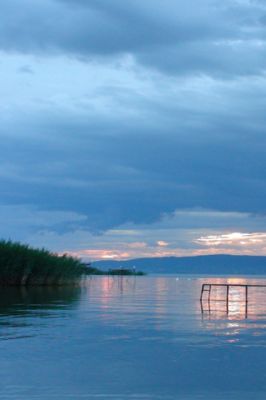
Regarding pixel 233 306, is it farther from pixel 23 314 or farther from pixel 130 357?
pixel 130 357

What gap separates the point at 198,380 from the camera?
1748 centimetres

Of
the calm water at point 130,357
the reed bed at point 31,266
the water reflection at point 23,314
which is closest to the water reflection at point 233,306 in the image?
the calm water at point 130,357

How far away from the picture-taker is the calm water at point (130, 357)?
1595cm

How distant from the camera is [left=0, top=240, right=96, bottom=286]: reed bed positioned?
65.4 meters

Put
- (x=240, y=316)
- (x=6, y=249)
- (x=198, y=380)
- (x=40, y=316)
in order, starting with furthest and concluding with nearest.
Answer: (x=6, y=249)
(x=240, y=316)
(x=40, y=316)
(x=198, y=380)

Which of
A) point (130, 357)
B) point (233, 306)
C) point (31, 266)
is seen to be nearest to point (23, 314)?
point (130, 357)

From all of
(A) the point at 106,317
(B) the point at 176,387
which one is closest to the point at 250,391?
(B) the point at 176,387

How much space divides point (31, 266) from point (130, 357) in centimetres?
4759

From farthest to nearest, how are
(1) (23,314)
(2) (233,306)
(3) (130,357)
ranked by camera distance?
(2) (233,306) < (1) (23,314) < (3) (130,357)

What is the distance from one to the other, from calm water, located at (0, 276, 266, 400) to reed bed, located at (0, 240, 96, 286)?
30005mm

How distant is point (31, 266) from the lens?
67562mm

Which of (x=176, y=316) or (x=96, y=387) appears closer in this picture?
(x=96, y=387)

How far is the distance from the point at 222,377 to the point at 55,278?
55278 millimetres

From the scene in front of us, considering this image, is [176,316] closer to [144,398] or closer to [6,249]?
[144,398]
